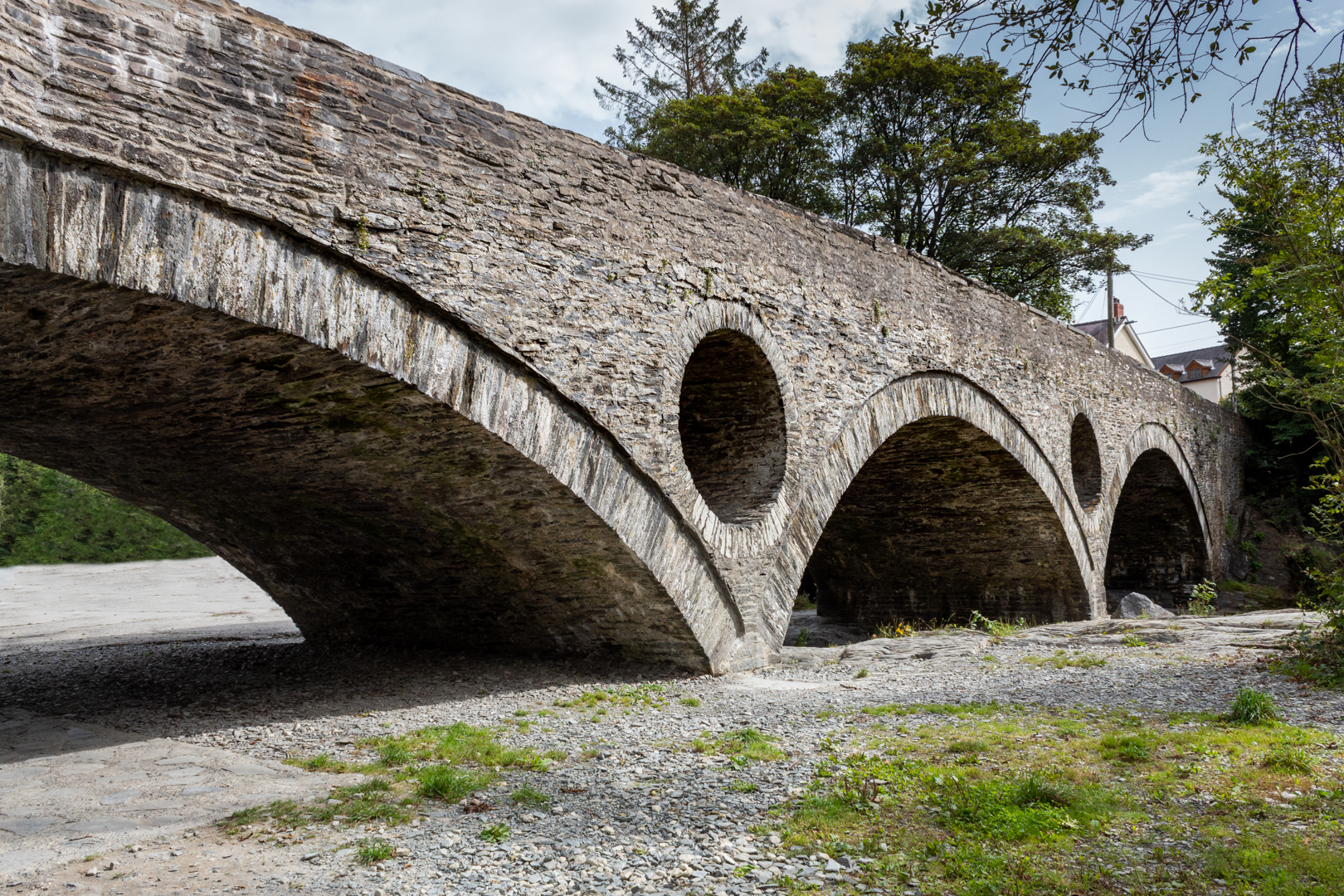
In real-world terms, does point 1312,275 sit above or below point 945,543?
above

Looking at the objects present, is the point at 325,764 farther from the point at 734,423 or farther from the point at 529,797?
the point at 734,423

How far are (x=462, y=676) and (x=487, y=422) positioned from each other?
287cm

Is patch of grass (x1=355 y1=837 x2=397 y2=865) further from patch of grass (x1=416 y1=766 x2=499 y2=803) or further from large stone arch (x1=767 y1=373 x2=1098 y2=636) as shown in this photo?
large stone arch (x1=767 y1=373 x2=1098 y2=636)

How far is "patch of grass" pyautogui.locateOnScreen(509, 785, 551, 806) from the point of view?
3877 millimetres

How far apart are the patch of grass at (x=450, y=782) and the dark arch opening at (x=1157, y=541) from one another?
57.1 feet

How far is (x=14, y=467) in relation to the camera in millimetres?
20453

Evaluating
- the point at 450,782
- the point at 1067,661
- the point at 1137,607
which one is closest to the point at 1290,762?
the point at 1067,661

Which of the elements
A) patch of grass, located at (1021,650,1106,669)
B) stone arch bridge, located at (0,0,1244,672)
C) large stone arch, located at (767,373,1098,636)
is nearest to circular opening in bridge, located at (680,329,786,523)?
stone arch bridge, located at (0,0,1244,672)

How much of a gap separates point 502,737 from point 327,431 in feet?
7.10

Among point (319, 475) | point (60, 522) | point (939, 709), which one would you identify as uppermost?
point (60, 522)

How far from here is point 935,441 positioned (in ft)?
37.3

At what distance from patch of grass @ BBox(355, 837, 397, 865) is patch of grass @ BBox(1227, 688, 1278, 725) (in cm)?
426

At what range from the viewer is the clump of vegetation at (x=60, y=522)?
20656 millimetres

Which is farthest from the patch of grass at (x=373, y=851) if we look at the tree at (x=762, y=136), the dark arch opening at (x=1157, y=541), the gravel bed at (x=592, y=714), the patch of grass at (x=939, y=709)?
the dark arch opening at (x=1157, y=541)
